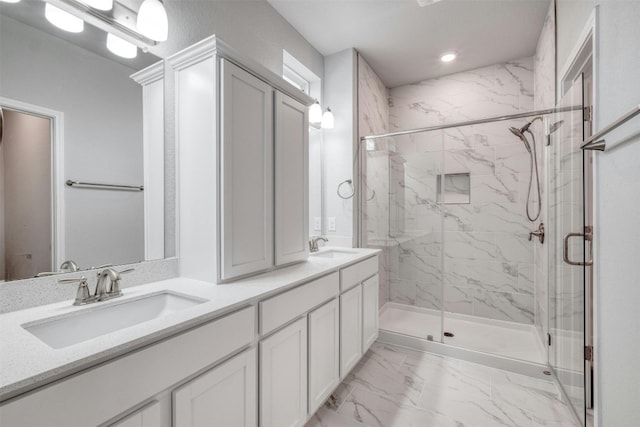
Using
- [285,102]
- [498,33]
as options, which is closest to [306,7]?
[285,102]

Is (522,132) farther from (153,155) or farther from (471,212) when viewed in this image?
(153,155)

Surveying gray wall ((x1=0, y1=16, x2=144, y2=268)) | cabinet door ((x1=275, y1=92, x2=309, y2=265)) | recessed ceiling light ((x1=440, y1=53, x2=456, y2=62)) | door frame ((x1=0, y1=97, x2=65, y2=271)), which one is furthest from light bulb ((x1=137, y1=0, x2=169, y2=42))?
recessed ceiling light ((x1=440, y1=53, x2=456, y2=62))

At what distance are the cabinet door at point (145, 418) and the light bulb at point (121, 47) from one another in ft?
4.77

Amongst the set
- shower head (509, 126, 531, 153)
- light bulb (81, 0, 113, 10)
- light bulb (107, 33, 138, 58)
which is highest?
light bulb (81, 0, 113, 10)

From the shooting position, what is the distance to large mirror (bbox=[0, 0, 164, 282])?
982 mm

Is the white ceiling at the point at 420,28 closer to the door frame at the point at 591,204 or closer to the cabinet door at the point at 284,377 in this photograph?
the door frame at the point at 591,204

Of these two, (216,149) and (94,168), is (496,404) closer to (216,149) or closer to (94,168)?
(216,149)

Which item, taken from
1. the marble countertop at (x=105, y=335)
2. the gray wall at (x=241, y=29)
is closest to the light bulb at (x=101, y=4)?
the gray wall at (x=241, y=29)

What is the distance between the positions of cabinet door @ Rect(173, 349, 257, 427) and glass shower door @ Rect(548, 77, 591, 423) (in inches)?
64.8

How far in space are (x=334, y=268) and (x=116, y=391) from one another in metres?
1.20

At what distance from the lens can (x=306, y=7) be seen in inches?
84.2

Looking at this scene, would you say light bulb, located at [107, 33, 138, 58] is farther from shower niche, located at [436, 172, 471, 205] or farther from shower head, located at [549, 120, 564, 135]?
shower niche, located at [436, 172, 471, 205]

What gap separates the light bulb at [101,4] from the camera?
1.13 m

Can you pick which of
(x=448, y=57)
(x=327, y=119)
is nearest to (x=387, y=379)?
(x=327, y=119)
